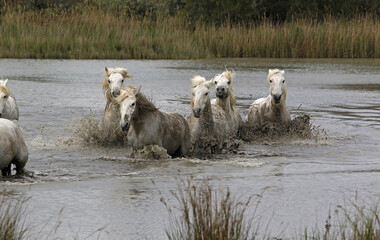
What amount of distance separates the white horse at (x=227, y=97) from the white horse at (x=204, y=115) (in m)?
0.16

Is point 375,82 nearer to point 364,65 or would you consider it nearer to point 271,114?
point 364,65

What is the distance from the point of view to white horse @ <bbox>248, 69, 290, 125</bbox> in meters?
13.7

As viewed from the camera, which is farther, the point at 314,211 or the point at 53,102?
the point at 53,102

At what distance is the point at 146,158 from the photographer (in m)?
10.9

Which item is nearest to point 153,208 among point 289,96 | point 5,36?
point 289,96

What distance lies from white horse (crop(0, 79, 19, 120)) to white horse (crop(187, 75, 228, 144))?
2.89m

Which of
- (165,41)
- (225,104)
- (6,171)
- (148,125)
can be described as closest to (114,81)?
(148,125)

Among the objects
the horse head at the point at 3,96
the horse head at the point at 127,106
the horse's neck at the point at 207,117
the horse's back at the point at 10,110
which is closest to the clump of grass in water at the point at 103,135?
the horse's back at the point at 10,110

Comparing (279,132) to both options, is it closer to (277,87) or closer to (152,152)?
(277,87)

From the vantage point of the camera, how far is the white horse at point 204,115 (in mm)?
11789

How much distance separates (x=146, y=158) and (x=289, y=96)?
9.83 metres

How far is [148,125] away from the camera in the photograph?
11.0 m

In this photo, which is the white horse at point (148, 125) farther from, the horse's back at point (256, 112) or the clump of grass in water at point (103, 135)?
the horse's back at point (256, 112)

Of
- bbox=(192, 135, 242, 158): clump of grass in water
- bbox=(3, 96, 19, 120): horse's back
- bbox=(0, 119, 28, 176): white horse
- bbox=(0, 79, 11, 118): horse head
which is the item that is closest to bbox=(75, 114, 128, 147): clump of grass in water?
bbox=(3, 96, 19, 120): horse's back
